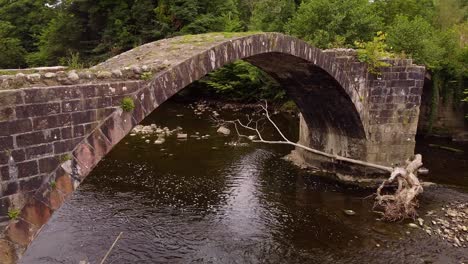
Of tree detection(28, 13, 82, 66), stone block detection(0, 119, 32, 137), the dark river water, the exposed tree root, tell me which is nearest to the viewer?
stone block detection(0, 119, 32, 137)

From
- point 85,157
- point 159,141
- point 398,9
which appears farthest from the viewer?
point 398,9

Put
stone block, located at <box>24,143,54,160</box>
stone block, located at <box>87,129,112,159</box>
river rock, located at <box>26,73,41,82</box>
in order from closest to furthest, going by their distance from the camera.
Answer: stone block, located at <box>24,143,54,160</box> → river rock, located at <box>26,73,41,82</box> → stone block, located at <box>87,129,112,159</box>

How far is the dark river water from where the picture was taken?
9672mm

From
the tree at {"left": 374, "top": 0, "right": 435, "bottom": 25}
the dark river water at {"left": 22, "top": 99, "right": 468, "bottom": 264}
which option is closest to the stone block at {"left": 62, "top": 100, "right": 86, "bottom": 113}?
the dark river water at {"left": 22, "top": 99, "right": 468, "bottom": 264}

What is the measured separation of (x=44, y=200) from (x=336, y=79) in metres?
9.56

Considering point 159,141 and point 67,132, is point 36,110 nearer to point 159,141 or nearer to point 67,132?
point 67,132

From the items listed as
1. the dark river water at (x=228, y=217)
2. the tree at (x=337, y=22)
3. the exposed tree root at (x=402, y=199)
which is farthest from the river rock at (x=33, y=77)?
the tree at (x=337, y=22)

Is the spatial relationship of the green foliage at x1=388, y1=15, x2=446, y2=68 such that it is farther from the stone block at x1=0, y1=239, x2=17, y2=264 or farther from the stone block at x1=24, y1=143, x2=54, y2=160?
the stone block at x1=0, y1=239, x2=17, y2=264

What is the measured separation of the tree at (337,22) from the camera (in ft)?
70.6

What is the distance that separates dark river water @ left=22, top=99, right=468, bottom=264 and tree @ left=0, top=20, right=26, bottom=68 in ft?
98.1

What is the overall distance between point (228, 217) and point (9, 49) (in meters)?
37.8

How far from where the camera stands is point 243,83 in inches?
1153

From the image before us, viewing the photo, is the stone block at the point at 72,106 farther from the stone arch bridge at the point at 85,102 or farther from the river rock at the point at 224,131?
the river rock at the point at 224,131

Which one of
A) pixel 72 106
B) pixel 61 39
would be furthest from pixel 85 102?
pixel 61 39
